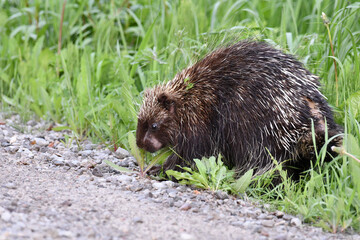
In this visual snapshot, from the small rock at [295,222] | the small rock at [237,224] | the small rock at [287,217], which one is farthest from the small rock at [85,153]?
the small rock at [295,222]

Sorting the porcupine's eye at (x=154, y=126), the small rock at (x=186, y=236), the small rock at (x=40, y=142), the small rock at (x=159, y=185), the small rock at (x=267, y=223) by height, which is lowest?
the small rock at (x=40, y=142)

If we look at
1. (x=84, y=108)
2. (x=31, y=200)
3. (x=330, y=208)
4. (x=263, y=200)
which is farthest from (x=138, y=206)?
(x=84, y=108)

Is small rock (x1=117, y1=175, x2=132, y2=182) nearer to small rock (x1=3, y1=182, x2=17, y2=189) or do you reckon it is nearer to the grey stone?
the grey stone

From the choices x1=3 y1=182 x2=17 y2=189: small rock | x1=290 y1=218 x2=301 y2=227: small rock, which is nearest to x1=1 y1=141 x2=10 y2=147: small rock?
x1=3 y1=182 x2=17 y2=189: small rock

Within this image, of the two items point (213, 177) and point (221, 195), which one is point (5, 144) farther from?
point (221, 195)

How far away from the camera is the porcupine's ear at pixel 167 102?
4945mm

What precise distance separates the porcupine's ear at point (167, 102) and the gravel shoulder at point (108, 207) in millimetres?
695

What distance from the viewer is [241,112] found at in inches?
183

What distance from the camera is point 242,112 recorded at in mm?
4652

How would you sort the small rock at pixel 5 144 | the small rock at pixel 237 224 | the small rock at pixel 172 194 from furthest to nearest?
the small rock at pixel 5 144 → the small rock at pixel 172 194 → the small rock at pixel 237 224

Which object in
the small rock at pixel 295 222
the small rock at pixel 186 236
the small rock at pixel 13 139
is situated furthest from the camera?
the small rock at pixel 13 139

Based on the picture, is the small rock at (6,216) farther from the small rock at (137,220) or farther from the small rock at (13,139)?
the small rock at (13,139)

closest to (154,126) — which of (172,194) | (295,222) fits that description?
(172,194)

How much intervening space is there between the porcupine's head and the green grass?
0.34 m
